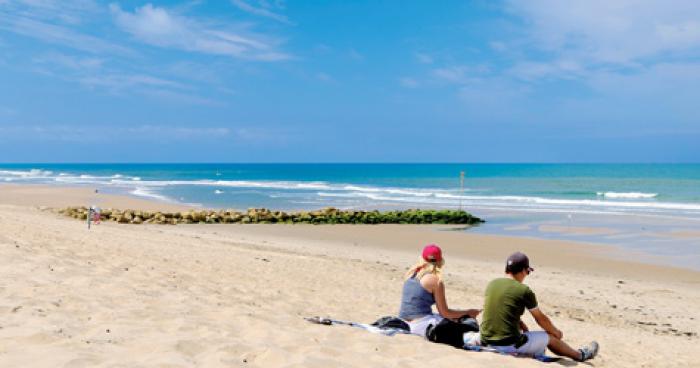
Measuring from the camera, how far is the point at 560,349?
20.6 ft

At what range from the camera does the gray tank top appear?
6.63 m

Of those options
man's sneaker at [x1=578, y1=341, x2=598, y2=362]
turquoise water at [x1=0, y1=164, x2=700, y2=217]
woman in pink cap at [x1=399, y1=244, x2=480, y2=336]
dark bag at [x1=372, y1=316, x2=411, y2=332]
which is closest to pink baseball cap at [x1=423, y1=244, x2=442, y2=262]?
woman in pink cap at [x1=399, y1=244, x2=480, y2=336]

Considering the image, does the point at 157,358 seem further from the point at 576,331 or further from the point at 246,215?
the point at 246,215

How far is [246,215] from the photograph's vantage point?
2667 centimetres

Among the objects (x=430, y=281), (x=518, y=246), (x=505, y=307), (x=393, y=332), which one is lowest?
(x=518, y=246)

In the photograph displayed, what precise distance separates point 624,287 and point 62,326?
1102 cm

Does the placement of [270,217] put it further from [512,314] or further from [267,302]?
[512,314]

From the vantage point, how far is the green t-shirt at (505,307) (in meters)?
5.85

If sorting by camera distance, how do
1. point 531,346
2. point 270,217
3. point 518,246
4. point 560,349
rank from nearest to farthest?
point 531,346
point 560,349
point 518,246
point 270,217

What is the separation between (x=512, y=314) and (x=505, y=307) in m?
0.11

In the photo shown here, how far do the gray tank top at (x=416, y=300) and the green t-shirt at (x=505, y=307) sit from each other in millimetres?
750

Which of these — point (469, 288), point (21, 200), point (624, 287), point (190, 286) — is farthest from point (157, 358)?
point (21, 200)

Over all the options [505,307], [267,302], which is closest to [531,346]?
[505,307]

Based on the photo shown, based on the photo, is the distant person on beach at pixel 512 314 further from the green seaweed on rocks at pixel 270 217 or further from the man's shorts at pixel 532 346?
the green seaweed on rocks at pixel 270 217
